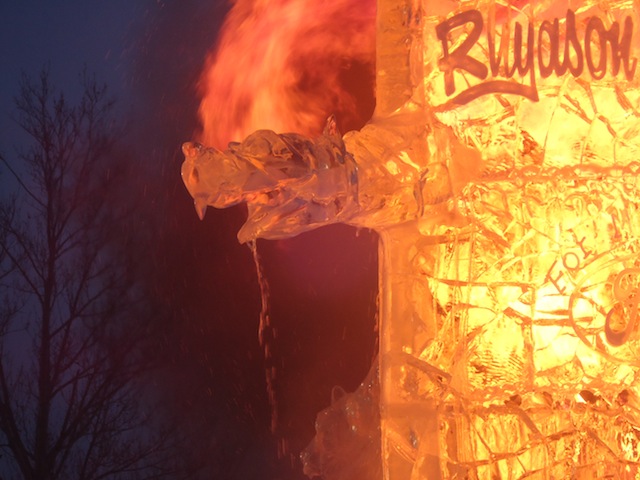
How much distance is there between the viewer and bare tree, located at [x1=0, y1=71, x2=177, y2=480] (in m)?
1.75

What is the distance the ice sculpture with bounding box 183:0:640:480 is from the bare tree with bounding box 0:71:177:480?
902 mm

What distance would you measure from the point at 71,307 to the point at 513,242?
40.8 inches

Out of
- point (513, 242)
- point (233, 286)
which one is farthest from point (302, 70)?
point (513, 242)

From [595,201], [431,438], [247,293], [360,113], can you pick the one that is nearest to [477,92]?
[595,201]

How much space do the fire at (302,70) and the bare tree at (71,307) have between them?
0.28 m

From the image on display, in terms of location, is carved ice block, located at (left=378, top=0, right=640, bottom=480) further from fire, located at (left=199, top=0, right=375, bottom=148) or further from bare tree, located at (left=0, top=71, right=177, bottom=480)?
bare tree, located at (left=0, top=71, right=177, bottom=480)

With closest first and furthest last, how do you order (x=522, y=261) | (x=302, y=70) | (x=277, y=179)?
1. (x=277, y=179)
2. (x=522, y=261)
3. (x=302, y=70)

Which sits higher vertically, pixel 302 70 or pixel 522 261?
pixel 302 70

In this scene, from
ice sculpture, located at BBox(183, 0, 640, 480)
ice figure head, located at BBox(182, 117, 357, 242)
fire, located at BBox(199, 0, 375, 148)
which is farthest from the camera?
fire, located at BBox(199, 0, 375, 148)

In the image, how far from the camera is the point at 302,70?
1.66 metres

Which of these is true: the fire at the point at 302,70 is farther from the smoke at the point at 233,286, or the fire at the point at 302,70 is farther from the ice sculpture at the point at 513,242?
the ice sculpture at the point at 513,242

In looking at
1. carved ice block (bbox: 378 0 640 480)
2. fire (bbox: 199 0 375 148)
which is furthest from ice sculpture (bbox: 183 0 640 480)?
fire (bbox: 199 0 375 148)

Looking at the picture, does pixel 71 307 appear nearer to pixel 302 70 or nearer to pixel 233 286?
pixel 233 286

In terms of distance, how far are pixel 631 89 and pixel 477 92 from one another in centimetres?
15
